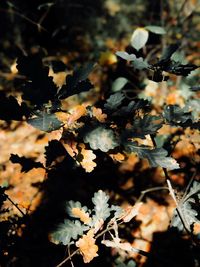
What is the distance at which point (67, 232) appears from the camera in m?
1.43

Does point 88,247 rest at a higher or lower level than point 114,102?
lower

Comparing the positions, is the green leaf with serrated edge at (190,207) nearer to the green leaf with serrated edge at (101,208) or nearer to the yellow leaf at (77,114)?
the green leaf with serrated edge at (101,208)

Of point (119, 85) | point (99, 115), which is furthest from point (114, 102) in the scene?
point (119, 85)

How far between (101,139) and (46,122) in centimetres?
21

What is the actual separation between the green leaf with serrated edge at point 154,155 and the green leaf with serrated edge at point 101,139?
67 mm

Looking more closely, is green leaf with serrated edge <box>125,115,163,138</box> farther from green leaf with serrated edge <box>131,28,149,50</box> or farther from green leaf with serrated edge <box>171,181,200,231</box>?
green leaf with serrated edge <box>131,28,149,50</box>

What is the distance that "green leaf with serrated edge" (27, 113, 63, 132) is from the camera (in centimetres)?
105

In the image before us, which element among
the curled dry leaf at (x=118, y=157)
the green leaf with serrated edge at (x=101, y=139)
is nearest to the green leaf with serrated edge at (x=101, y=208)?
the curled dry leaf at (x=118, y=157)

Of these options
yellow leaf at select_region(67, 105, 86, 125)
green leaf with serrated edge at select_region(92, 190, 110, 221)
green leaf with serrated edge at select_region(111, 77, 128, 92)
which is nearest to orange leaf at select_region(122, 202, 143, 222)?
green leaf with serrated edge at select_region(92, 190, 110, 221)

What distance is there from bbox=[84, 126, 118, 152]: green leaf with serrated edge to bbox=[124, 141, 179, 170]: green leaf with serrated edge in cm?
7

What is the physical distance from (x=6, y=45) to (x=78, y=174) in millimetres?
3505

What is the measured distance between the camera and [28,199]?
2.68 meters

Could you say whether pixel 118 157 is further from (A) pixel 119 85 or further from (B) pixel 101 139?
(A) pixel 119 85

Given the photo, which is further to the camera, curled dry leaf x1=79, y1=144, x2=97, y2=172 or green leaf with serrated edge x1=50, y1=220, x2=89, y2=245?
green leaf with serrated edge x1=50, y1=220, x2=89, y2=245
